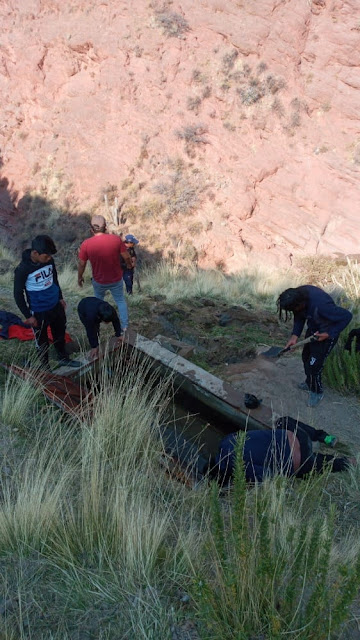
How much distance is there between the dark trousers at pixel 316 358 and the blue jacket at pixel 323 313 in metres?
0.16

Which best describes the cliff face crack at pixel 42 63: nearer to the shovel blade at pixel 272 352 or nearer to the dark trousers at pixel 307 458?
the shovel blade at pixel 272 352

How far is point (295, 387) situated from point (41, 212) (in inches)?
529

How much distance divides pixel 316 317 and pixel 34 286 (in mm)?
2783

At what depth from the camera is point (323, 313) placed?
4465 millimetres

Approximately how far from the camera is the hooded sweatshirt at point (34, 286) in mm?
4527

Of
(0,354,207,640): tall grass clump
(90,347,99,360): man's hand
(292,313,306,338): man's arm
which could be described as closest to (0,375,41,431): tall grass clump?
(0,354,207,640): tall grass clump

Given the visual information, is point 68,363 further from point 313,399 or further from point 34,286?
point 313,399

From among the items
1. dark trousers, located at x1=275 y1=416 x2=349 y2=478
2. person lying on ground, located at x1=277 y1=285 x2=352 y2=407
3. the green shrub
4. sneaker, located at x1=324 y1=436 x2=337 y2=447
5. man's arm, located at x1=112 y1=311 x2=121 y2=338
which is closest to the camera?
dark trousers, located at x1=275 y1=416 x2=349 y2=478

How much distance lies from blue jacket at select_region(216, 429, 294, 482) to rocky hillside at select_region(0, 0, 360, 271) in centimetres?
1090

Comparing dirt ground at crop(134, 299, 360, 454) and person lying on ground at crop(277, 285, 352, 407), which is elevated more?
person lying on ground at crop(277, 285, 352, 407)

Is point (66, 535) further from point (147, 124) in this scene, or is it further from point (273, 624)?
point (147, 124)

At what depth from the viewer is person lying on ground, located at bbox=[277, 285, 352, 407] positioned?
4.39 metres

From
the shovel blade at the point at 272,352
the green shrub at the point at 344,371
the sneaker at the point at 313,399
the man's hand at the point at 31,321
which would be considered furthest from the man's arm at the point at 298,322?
the man's hand at the point at 31,321

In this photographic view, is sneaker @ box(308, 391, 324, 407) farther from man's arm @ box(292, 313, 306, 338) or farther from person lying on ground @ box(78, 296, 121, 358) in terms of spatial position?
person lying on ground @ box(78, 296, 121, 358)
